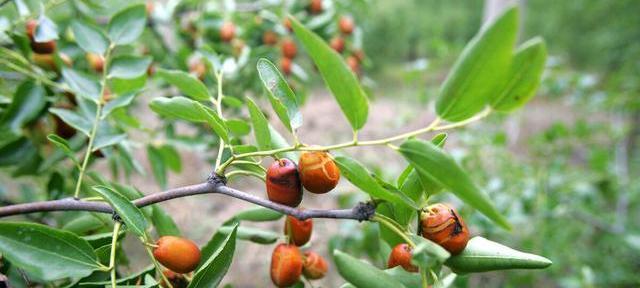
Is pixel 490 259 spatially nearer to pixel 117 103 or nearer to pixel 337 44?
pixel 117 103

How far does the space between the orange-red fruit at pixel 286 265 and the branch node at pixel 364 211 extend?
15cm

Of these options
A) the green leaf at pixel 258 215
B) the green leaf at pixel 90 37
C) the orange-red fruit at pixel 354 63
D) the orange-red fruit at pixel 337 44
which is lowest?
the green leaf at pixel 90 37

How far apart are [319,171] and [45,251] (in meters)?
0.29

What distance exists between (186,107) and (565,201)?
1.78m

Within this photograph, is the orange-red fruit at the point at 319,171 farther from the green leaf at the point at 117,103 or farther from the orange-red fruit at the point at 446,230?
the green leaf at the point at 117,103

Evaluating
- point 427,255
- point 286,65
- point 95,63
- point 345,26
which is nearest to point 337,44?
point 345,26

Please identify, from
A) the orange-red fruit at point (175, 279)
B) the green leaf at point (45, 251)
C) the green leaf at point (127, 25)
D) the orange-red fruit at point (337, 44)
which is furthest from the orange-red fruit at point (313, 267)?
the orange-red fruit at point (337, 44)

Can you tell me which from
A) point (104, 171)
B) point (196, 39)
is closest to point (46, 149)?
point (196, 39)

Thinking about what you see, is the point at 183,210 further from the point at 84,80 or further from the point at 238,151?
the point at 238,151

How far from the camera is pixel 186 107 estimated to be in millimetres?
494

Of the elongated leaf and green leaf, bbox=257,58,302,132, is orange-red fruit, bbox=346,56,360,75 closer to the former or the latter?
green leaf, bbox=257,58,302,132

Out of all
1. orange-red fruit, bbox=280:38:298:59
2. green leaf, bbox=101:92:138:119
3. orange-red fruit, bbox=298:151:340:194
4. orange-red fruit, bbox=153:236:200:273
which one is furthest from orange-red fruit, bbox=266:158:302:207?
orange-red fruit, bbox=280:38:298:59

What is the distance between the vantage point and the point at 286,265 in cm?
56

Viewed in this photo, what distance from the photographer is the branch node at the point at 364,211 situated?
45 cm
